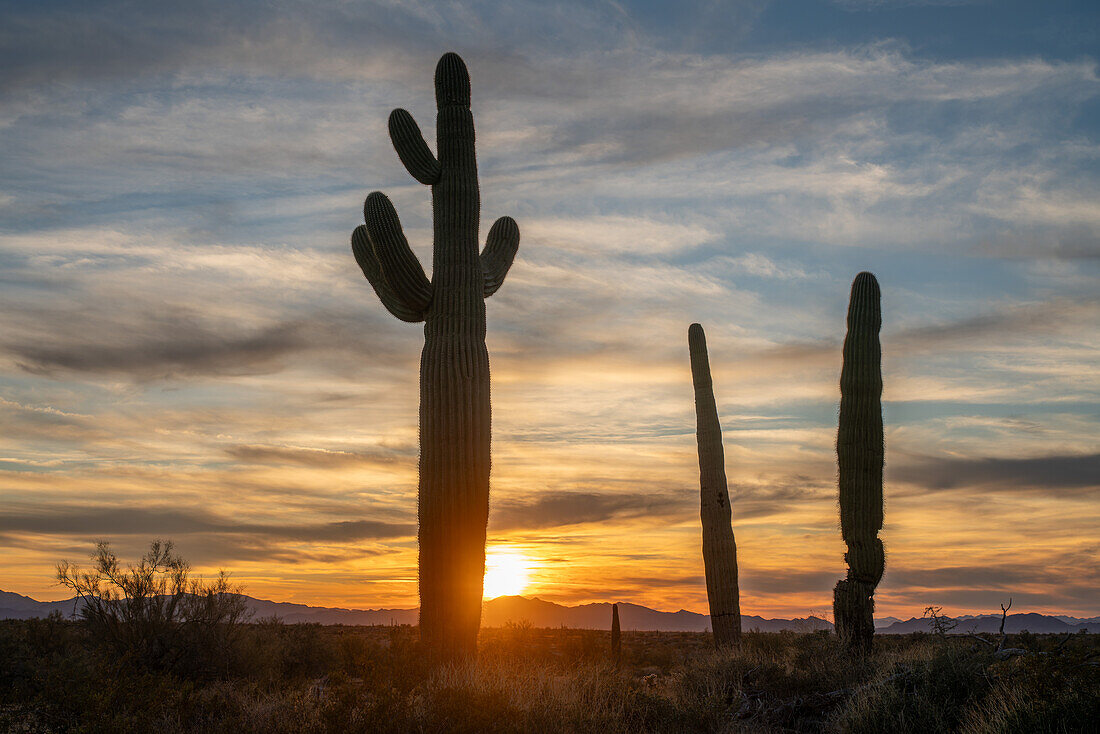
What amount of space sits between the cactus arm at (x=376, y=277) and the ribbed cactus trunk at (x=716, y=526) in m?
9.17

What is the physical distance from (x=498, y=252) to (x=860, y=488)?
27.4 ft

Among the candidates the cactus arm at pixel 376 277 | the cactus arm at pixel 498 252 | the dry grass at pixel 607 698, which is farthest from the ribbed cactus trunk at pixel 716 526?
the cactus arm at pixel 376 277

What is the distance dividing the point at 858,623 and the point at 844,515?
206cm

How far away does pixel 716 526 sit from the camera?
20031mm

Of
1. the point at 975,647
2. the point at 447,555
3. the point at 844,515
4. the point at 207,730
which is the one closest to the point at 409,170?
the point at 447,555

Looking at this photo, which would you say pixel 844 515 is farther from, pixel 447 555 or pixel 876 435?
pixel 447 555

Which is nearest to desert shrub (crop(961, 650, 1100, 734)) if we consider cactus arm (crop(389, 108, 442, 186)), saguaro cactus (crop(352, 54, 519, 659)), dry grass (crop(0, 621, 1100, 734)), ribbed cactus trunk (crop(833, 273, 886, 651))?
dry grass (crop(0, 621, 1100, 734))

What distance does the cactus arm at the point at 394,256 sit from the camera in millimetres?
13648

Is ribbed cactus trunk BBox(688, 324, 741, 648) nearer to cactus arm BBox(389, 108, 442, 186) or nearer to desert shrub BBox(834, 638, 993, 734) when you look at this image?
desert shrub BBox(834, 638, 993, 734)

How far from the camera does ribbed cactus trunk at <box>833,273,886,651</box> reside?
53.3ft

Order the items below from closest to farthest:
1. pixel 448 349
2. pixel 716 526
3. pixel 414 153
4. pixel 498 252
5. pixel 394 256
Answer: pixel 448 349 < pixel 394 256 < pixel 414 153 < pixel 498 252 < pixel 716 526

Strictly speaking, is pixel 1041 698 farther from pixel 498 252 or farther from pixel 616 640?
pixel 616 640

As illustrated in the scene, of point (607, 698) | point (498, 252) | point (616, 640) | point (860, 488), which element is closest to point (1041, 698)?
point (607, 698)

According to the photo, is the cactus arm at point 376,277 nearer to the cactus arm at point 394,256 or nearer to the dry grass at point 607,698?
the cactus arm at point 394,256
